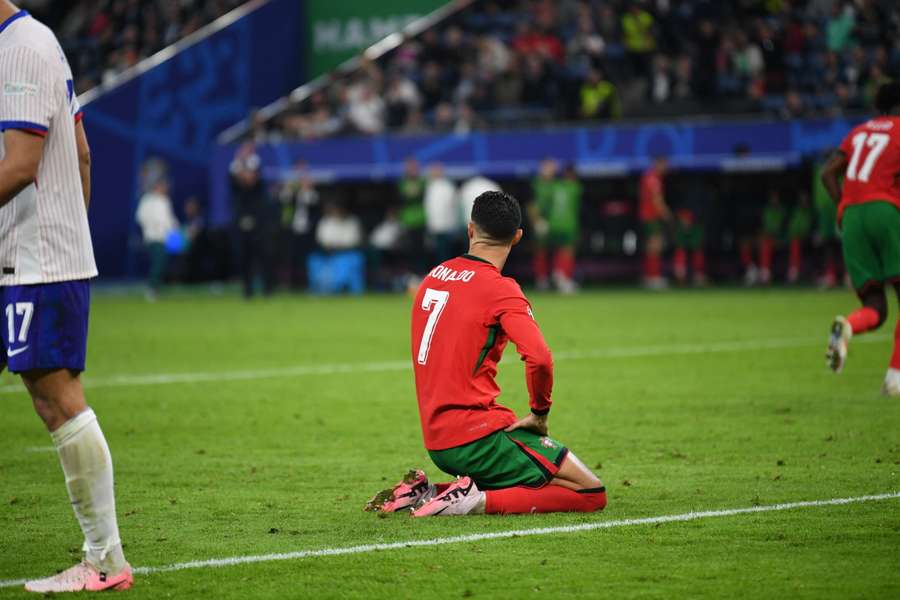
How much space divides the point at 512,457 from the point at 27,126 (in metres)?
2.70

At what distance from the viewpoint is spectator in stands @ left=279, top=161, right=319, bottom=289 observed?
97.1 feet

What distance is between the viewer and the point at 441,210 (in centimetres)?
2805

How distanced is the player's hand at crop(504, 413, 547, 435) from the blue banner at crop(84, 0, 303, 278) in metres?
25.8

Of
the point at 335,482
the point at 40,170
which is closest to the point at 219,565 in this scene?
the point at 40,170

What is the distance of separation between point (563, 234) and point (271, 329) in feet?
31.5

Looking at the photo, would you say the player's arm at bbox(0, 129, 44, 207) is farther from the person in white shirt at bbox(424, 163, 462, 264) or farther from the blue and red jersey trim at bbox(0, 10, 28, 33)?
the person in white shirt at bbox(424, 163, 462, 264)

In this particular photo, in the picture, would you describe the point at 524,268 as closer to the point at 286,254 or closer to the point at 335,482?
the point at 286,254

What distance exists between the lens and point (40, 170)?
537 cm

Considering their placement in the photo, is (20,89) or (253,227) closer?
(20,89)

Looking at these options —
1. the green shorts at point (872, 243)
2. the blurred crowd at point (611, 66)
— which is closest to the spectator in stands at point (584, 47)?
the blurred crowd at point (611, 66)

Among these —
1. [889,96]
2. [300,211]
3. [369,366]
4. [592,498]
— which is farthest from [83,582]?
[300,211]

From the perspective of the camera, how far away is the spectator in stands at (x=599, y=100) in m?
28.8

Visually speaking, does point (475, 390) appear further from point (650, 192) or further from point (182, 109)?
point (182, 109)

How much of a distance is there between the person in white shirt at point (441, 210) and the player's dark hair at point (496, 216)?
2110 cm
